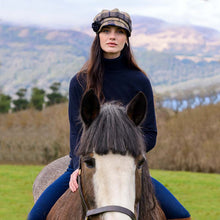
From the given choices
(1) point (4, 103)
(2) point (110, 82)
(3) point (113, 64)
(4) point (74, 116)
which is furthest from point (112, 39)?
(1) point (4, 103)

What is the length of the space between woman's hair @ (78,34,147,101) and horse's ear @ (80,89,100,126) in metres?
0.68

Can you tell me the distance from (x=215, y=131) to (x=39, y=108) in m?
12.2

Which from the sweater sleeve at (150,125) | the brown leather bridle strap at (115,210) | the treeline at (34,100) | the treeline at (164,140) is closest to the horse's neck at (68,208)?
the brown leather bridle strap at (115,210)

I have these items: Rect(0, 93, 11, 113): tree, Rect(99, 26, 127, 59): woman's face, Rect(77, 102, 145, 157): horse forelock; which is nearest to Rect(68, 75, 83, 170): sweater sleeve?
Rect(99, 26, 127, 59): woman's face

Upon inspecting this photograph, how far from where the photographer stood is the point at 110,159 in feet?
7.40

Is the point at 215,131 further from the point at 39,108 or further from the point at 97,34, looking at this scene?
the point at 97,34

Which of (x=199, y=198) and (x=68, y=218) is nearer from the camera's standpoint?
(x=68, y=218)

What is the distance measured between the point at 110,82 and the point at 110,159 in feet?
3.74

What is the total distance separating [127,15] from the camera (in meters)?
3.26

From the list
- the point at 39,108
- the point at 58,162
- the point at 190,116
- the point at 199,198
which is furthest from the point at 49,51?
the point at 58,162

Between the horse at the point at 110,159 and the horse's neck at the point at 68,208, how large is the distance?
0.20 meters

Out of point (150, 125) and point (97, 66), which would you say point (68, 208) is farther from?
point (97, 66)

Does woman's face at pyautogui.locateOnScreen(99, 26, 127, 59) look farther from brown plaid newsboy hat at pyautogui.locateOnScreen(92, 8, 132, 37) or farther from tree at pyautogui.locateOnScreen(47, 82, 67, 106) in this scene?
tree at pyautogui.locateOnScreen(47, 82, 67, 106)

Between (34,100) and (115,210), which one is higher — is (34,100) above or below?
above
